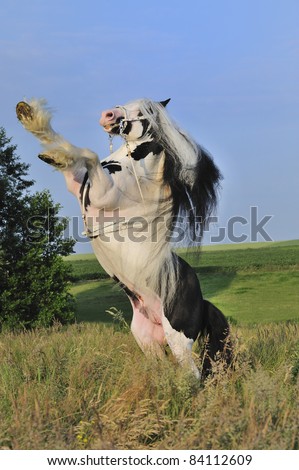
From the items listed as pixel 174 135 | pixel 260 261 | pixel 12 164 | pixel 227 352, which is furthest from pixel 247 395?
pixel 260 261

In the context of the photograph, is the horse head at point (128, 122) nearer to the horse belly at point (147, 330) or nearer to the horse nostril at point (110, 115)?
the horse nostril at point (110, 115)

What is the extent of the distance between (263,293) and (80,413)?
350 inches

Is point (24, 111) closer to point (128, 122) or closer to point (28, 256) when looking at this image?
point (128, 122)

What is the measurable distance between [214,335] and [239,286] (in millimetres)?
8308

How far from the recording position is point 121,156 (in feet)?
16.3

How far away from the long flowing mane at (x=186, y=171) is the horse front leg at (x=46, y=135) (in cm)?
67

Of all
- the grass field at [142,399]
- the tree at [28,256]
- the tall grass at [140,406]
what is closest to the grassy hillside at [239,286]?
the tree at [28,256]

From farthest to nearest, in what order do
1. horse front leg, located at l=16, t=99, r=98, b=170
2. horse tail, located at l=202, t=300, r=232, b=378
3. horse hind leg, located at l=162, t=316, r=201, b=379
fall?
horse tail, located at l=202, t=300, r=232, b=378 → horse hind leg, located at l=162, t=316, r=201, b=379 → horse front leg, located at l=16, t=99, r=98, b=170

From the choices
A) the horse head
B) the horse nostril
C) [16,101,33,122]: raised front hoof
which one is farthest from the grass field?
[16,101,33,122]: raised front hoof

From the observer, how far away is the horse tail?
5.19m

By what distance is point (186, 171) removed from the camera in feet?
16.1

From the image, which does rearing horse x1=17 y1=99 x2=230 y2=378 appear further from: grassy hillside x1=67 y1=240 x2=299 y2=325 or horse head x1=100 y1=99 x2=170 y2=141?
grassy hillside x1=67 y1=240 x2=299 y2=325

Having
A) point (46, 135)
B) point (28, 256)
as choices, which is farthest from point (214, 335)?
point (28, 256)

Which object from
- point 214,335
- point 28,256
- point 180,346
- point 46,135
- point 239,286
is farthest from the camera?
point 239,286
